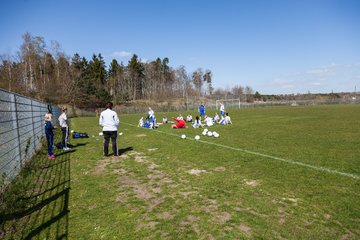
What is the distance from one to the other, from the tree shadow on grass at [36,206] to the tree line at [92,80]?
3294 centimetres

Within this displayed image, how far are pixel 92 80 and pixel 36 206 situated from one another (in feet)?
231

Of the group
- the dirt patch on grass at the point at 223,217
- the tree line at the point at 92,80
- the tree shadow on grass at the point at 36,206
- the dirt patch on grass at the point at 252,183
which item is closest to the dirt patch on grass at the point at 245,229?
the dirt patch on grass at the point at 223,217

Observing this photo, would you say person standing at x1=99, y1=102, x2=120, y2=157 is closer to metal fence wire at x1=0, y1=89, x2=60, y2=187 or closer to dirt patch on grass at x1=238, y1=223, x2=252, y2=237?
metal fence wire at x1=0, y1=89, x2=60, y2=187

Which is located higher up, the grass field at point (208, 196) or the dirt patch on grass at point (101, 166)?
the grass field at point (208, 196)

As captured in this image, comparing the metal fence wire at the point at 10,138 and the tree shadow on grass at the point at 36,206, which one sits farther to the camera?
the metal fence wire at the point at 10,138

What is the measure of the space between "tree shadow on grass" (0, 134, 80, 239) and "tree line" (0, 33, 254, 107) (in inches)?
1297

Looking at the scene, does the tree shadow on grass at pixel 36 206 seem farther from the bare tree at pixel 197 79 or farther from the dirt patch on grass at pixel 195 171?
the bare tree at pixel 197 79

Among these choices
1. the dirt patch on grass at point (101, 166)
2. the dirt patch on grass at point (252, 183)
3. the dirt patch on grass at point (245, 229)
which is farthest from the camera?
the dirt patch on grass at point (101, 166)

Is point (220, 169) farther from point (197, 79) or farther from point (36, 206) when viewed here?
point (197, 79)

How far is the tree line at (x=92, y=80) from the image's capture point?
46.9 m

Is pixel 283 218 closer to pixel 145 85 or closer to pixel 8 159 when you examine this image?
pixel 8 159

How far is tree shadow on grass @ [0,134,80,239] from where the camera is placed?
3.89 m

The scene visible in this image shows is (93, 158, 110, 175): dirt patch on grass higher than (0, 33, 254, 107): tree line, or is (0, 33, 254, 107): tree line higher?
(0, 33, 254, 107): tree line

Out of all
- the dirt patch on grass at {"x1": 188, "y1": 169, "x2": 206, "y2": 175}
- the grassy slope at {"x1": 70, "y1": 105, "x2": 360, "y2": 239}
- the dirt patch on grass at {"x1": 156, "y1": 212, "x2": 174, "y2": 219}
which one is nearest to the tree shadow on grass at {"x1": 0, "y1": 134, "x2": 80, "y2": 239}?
the grassy slope at {"x1": 70, "y1": 105, "x2": 360, "y2": 239}
